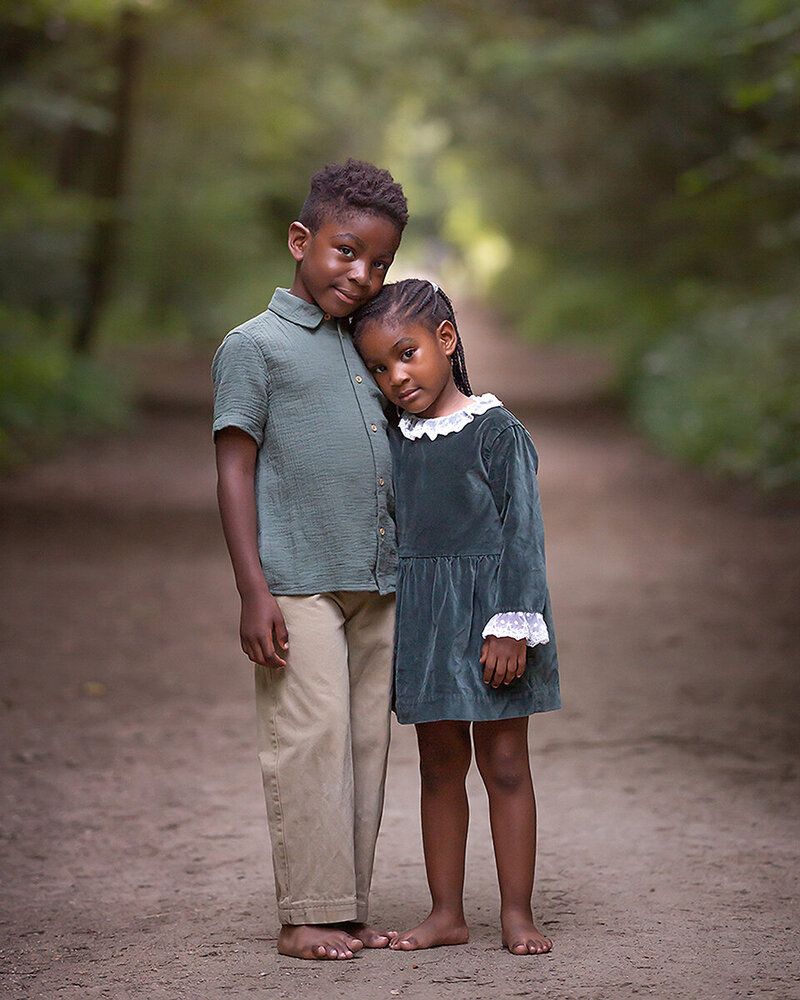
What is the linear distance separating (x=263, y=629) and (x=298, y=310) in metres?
0.83

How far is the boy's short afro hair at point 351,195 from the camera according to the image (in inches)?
Result: 143

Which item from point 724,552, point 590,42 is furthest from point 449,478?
point 590,42

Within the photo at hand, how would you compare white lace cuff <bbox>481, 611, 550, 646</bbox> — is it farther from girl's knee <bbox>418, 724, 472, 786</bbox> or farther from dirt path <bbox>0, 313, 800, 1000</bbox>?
dirt path <bbox>0, 313, 800, 1000</bbox>

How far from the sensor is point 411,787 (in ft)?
17.5

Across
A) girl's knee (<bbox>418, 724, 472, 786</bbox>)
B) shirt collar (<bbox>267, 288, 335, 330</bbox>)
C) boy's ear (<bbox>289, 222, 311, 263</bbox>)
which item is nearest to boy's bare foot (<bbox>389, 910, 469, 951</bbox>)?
→ girl's knee (<bbox>418, 724, 472, 786</bbox>)

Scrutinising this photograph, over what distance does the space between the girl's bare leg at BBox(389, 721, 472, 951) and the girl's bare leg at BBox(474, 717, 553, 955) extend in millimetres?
88

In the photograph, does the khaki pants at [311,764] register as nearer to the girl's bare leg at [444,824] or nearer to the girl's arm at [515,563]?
the girl's bare leg at [444,824]

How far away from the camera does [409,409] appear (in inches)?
145

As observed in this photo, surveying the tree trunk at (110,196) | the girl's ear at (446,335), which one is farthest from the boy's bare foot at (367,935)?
the tree trunk at (110,196)

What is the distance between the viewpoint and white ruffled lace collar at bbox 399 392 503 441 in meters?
3.65

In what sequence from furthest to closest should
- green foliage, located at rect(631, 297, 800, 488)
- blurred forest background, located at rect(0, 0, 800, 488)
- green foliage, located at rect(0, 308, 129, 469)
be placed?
green foliage, located at rect(0, 308, 129, 469)
blurred forest background, located at rect(0, 0, 800, 488)
green foliage, located at rect(631, 297, 800, 488)

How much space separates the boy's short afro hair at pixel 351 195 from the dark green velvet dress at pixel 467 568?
58 centimetres

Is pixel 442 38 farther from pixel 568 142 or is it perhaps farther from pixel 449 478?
pixel 449 478

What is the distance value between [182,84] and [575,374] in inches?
355
